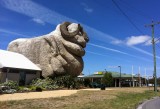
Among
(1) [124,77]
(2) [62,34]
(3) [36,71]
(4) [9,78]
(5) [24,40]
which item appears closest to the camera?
(4) [9,78]

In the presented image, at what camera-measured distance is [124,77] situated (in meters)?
83.1

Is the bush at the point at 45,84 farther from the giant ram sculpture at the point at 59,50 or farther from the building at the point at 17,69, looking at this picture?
the giant ram sculpture at the point at 59,50

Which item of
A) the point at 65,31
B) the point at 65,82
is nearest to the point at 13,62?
the point at 65,82

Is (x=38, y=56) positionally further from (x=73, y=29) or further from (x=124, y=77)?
(x=124, y=77)

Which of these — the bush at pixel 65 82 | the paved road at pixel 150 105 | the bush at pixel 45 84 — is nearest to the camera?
the paved road at pixel 150 105

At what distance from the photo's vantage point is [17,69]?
107 ft

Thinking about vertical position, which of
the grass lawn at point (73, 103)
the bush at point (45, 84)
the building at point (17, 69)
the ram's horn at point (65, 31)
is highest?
the ram's horn at point (65, 31)

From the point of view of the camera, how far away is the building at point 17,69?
101ft

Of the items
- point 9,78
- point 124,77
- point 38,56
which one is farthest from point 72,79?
point 124,77

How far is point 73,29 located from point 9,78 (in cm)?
1428

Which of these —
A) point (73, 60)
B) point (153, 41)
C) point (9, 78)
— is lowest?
point (9, 78)

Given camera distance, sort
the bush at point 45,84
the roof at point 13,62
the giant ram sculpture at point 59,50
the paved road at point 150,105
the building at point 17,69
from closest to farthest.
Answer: the paved road at point 150,105, the building at point 17,69, the roof at point 13,62, the bush at point 45,84, the giant ram sculpture at point 59,50

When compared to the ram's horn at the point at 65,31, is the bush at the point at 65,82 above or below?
below

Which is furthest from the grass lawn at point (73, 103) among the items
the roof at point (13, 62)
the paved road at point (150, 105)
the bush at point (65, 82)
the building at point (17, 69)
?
the bush at point (65, 82)
